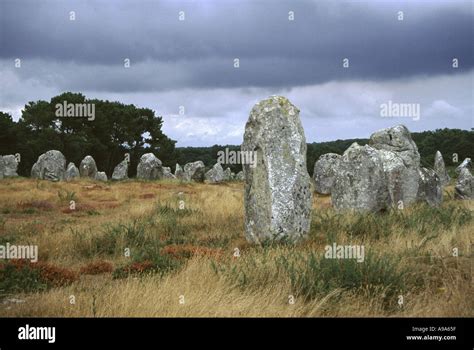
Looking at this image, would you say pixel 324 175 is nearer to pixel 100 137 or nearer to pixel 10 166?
pixel 10 166

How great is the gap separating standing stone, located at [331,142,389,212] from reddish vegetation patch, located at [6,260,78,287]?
986 centimetres

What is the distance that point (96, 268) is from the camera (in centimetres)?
999

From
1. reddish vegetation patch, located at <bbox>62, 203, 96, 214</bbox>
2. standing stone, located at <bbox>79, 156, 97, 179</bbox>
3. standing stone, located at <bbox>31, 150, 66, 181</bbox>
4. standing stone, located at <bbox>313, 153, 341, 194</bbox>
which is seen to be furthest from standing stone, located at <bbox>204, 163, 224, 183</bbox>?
reddish vegetation patch, located at <bbox>62, 203, 96, 214</bbox>

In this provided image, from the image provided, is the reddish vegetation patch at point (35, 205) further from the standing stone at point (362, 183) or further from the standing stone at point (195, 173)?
the standing stone at point (195, 173)

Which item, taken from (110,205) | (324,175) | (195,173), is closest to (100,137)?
(195,173)

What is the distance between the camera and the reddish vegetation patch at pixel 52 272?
29.8ft

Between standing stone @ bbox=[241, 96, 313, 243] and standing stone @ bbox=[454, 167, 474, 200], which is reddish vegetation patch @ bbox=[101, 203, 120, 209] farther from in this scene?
standing stone @ bbox=[454, 167, 474, 200]

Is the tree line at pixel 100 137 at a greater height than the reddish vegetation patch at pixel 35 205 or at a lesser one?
greater

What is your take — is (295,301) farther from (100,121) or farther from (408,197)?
(100,121)

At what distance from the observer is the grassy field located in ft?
22.6

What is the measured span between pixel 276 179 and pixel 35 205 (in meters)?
11.6

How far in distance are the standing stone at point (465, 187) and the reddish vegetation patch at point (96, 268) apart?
1896 centimetres

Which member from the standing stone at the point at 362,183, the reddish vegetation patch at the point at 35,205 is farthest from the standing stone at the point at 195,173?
the standing stone at the point at 362,183

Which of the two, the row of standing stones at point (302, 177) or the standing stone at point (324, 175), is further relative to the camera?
the standing stone at point (324, 175)
